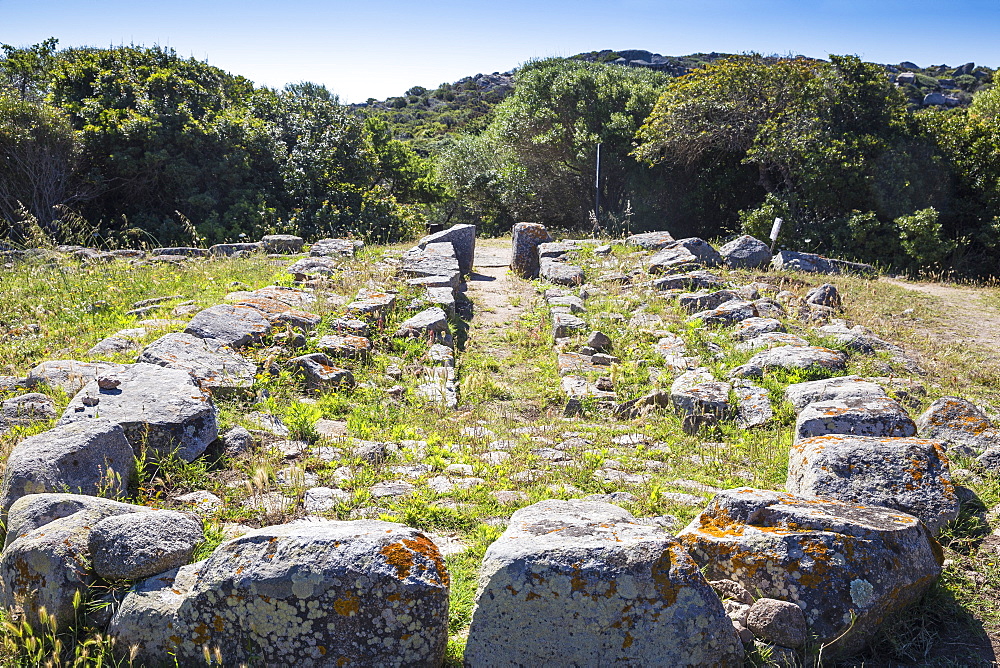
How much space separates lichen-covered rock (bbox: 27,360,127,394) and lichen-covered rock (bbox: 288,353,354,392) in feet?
5.82

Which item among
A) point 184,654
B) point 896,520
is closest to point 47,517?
point 184,654

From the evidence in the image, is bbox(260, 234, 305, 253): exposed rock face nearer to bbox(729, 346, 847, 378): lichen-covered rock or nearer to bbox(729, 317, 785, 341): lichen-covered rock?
bbox(729, 317, 785, 341): lichen-covered rock

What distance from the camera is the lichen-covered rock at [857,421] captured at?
205 inches

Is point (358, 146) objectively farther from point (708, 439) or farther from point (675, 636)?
point (675, 636)

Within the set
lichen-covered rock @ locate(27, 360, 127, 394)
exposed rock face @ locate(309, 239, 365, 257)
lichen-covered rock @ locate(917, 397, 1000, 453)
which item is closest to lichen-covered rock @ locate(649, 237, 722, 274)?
exposed rock face @ locate(309, 239, 365, 257)

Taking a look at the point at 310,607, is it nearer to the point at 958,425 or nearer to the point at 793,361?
the point at 958,425

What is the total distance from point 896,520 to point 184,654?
370 centimetres

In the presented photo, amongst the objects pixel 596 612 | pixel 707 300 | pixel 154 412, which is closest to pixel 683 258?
pixel 707 300

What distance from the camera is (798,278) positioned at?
12906mm

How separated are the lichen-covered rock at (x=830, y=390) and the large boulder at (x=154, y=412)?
5427mm

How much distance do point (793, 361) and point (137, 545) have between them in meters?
6.58

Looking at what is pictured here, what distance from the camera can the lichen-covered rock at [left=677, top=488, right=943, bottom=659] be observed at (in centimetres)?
322

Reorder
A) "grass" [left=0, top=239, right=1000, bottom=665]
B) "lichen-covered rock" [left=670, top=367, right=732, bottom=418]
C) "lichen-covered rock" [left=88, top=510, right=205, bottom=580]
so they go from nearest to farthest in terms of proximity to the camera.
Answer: "lichen-covered rock" [left=88, top=510, right=205, bottom=580] → "grass" [left=0, top=239, right=1000, bottom=665] → "lichen-covered rock" [left=670, top=367, right=732, bottom=418]

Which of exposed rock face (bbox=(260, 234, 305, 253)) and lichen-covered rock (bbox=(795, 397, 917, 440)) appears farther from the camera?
exposed rock face (bbox=(260, 234, 305, 253))
